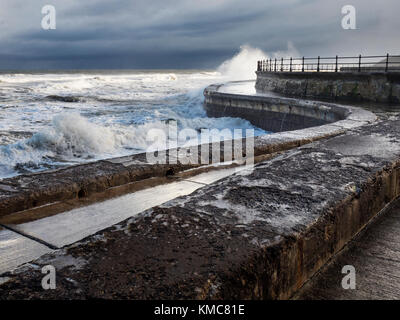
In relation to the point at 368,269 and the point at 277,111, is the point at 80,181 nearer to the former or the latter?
the point at 368,269

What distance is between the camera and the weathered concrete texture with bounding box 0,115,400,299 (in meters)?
1.23

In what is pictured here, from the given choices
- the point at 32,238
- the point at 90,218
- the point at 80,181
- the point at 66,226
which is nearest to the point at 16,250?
the point at 32,238

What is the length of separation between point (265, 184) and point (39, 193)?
1.74m

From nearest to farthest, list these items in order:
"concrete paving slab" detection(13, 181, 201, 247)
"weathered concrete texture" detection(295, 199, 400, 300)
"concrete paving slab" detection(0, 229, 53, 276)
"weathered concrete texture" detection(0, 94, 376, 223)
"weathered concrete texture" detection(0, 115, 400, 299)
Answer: "weathered concrete texture" detection(0, 115, 400, 299), "weathered concrete texture" detection(295, 199, 400, 300), "concrete paving slab" detection(0, 229, 53, 276), "concrete paving slab" detection(13, 181, 201, 247), "weathered concrete texture" detection(0, 94, 376, 223)

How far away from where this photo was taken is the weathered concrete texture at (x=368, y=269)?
1.60 m

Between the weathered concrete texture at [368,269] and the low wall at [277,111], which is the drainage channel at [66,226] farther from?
the low wall at [277,111]

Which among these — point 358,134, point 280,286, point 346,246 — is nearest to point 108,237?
point 280,286

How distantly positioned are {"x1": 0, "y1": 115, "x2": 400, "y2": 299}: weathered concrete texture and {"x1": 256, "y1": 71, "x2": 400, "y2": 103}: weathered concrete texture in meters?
12.9

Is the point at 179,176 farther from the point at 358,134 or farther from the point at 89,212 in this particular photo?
the point at 358,134

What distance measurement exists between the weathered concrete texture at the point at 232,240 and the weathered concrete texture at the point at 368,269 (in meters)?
0.05

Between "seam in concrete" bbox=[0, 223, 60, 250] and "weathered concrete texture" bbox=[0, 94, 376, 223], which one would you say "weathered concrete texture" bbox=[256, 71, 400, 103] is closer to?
"weathered concrete texture" bbox=[0, 94, 376, 223]

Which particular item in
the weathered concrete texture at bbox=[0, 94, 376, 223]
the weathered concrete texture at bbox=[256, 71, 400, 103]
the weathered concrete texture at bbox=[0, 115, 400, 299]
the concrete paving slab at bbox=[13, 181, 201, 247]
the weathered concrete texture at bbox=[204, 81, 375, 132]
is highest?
the weathered concrete texture at bbox=[256, 71, 400, 103]

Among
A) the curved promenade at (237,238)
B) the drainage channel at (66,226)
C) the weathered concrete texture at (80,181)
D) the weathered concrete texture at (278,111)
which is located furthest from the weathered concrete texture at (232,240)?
Result: the weathered concrete texture at (278,111)

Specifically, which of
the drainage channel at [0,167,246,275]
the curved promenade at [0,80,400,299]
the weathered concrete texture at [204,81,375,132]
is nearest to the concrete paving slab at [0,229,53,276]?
the drainage channel at [0,167,246,275]
